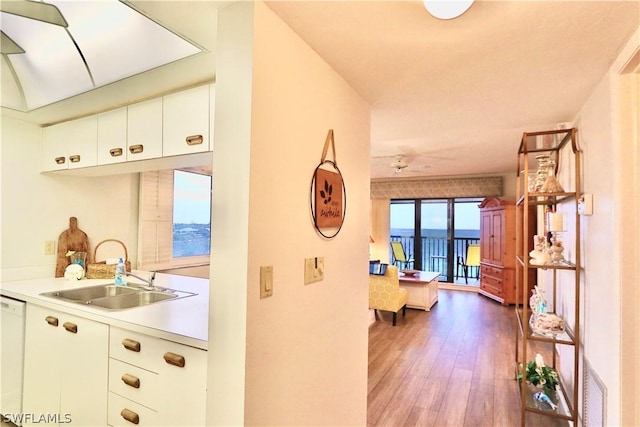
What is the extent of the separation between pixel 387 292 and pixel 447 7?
3816mm

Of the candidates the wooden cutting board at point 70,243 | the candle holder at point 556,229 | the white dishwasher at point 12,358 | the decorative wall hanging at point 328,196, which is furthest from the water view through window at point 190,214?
the candle holder at point 556,229

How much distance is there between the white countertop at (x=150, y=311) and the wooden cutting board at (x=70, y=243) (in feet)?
0.47

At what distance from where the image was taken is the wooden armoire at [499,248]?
18.1 ft

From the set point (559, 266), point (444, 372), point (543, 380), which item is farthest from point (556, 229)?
point (444, 372)

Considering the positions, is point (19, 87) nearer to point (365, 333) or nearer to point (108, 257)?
point (108, 257)

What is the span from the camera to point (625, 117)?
4.94 feet

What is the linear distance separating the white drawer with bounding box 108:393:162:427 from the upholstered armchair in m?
3.42

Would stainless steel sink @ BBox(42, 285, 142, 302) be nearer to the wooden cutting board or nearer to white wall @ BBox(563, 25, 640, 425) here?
the wooden cutting board

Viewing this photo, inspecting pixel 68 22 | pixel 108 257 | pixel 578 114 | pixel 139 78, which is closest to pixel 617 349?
pixel 578 114

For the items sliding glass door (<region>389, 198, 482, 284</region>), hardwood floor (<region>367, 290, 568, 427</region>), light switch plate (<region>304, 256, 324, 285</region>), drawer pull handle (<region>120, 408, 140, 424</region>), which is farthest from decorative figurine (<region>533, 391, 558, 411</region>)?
sliding glass door (<region>389, 198, 482, 284</region>)

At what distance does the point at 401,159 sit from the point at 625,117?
2.67 meters

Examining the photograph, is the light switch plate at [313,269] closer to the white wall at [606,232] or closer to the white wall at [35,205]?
the white wall at [606,232]

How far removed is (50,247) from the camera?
258 cm

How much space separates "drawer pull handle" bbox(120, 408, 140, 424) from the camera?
1496mm
